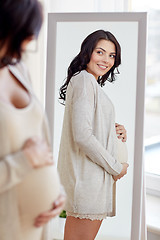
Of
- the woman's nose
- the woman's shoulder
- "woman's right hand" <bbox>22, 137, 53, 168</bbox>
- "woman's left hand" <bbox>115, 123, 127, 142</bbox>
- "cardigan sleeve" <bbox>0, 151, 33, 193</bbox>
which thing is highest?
the woman's nose

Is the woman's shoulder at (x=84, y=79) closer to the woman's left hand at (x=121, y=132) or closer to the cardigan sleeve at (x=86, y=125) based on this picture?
the cardigan sleeve at (x=86, y=125)

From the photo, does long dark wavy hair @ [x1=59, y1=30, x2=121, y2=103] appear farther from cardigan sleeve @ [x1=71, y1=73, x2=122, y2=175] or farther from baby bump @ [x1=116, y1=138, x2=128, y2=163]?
baby bump @ [x1=116, y1=138, x2=128, y2=163]

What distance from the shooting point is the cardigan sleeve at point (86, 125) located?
161 centimetres

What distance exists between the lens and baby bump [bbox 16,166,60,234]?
3.64 feet

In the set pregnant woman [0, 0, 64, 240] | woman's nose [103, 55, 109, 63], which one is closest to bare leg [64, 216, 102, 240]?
pregnant woman [0, 0, 64, 240]

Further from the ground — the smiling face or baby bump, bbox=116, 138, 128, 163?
the smiling face

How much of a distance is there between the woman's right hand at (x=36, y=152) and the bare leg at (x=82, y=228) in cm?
64

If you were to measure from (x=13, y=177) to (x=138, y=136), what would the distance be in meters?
0.80

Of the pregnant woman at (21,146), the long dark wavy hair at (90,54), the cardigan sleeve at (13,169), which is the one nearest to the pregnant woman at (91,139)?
the long dark wavy hair at (90,54)

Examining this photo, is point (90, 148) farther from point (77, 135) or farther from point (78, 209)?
point (78, 209)

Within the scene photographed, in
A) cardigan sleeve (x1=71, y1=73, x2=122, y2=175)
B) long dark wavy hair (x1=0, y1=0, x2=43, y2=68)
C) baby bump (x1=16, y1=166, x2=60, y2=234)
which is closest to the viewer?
long dark wavy hair (x1=0, y1=0, x2=43, y2=68)

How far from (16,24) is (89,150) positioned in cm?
76

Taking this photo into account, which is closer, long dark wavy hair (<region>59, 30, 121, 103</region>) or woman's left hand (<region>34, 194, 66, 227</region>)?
woman's left hand (<region>34, 194, 66, 227</region>)

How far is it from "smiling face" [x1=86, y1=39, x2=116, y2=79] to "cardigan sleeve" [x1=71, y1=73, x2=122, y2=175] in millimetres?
63
